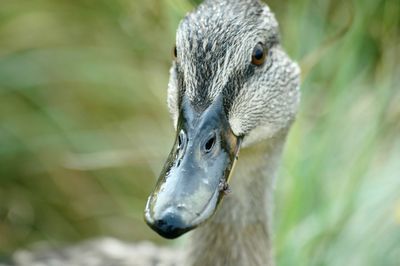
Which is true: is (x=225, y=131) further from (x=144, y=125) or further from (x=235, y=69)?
(x=144, y=125)

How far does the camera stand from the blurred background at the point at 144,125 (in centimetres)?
250

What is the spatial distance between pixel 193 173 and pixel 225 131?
12cm

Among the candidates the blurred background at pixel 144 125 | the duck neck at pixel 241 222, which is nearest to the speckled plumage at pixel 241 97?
the duck neck at pixel 241 222

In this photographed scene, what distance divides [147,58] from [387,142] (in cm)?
89

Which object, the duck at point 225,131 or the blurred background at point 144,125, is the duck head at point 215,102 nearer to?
the duck at point 225,131

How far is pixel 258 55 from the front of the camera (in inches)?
74.3

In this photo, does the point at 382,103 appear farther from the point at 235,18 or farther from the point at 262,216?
the point at 235,18

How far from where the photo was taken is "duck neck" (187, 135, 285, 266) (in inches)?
78.5

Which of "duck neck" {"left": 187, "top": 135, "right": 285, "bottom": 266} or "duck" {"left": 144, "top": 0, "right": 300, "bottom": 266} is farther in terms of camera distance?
"duck neck" {"left": 187, "top": 135, "right": 285, "bottom": 266}

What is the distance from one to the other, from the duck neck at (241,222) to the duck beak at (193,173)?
0.80 feet

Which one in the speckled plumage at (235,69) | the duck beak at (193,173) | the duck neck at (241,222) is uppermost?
the speckled plumage at (235,69)

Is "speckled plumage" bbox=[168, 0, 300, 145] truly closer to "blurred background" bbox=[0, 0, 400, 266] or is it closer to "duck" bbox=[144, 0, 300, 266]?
"duck" bbox=[144, 0, 300, 266]

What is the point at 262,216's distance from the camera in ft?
6.75

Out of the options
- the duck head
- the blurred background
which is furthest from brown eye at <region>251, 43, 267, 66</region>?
the blurred background
